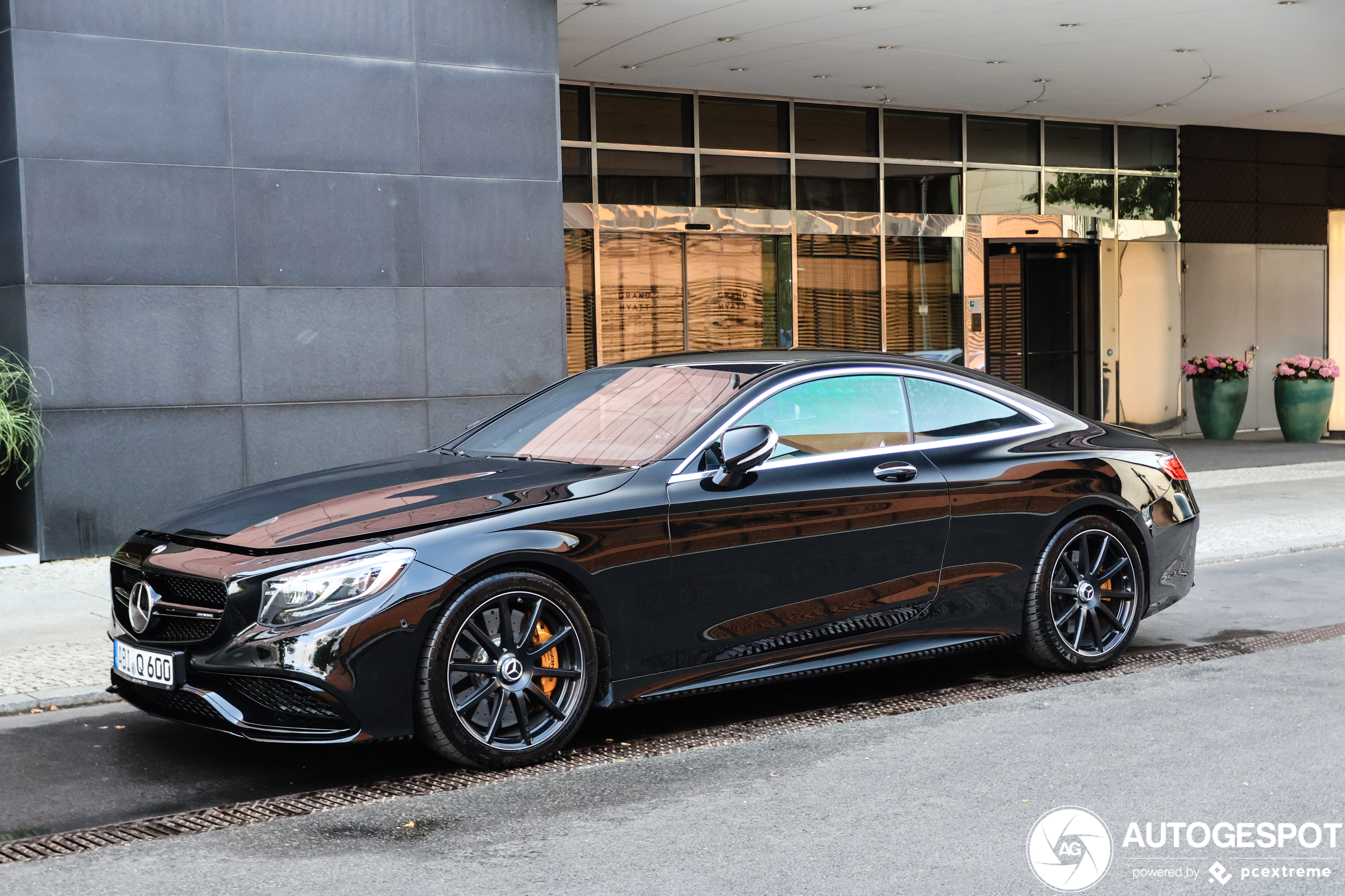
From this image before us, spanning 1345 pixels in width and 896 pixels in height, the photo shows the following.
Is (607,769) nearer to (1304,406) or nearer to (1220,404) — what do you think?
(1220,404)

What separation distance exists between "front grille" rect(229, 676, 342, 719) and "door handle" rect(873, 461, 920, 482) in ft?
8.11

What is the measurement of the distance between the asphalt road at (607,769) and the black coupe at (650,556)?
289 millimetres

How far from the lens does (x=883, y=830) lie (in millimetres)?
4398

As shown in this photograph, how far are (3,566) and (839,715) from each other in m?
6.67

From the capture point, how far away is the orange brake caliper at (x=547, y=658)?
201 inches

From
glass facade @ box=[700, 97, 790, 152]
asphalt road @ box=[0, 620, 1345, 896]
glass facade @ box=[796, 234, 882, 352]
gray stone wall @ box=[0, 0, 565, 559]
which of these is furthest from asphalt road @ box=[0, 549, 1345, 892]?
glass facade @ box=[700, 97, 790, 152]

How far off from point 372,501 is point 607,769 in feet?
4.30

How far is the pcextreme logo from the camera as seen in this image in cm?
398

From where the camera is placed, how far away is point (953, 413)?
6398 mm

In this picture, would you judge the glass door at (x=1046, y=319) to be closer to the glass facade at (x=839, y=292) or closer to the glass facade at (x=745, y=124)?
the glass facade at (x=839, y=292)

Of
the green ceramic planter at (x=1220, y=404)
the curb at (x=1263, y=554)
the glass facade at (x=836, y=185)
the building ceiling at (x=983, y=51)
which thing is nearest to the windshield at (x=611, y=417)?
the curb at (x=1263, y=554)

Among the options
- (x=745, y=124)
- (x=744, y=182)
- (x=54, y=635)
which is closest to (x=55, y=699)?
(x=54, y=635)

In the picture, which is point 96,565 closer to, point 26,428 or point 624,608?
point 26,428

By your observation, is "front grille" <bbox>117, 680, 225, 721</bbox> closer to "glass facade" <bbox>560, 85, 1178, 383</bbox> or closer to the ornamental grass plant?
the ornamental grass plant
